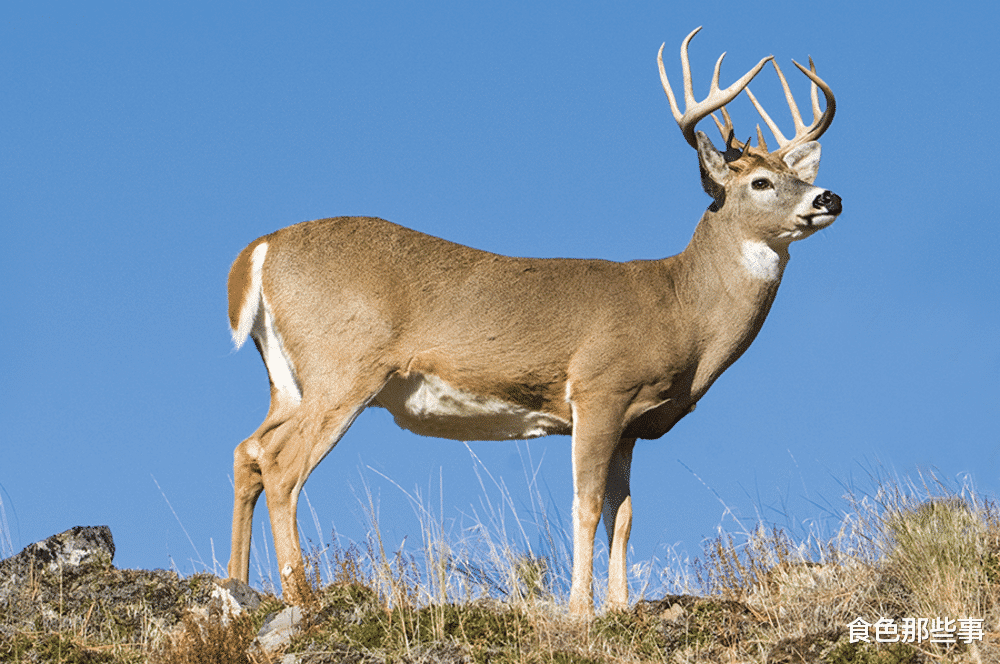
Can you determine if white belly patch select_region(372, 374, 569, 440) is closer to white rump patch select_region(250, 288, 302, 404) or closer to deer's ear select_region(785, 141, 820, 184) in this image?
white rump patch select_region(250, 288, 302, 404)

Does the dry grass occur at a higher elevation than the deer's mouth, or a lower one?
lower

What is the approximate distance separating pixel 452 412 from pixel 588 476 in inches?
44.2

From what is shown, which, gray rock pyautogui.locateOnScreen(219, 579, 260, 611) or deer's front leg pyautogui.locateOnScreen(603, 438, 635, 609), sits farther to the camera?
deer's front leg pyautogui.locateOnScreen(603, 438, 635, 609)

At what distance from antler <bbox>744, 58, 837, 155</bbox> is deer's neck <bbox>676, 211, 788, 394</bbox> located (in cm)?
93

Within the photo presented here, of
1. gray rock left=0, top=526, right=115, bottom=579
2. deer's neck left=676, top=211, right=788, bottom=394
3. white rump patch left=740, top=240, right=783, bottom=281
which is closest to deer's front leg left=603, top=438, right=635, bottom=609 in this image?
deer's neck left=676, top=211, right=788, bottom=394

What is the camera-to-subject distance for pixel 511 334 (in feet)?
28.0

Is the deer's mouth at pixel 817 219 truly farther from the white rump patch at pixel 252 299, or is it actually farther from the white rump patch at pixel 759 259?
the white rump patch at pixel 252 299

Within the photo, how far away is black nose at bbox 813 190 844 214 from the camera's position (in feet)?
28.2

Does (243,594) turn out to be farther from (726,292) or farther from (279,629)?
(726,292)

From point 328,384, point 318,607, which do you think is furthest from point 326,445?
point 318,607

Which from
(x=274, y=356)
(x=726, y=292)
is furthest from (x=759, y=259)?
(x=274, y=356)

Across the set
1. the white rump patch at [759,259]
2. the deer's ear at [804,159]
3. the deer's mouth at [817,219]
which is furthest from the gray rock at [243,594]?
the deer's ear at [804,159]

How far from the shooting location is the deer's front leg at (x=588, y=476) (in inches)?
316

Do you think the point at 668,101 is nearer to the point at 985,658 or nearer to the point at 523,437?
the point at 523,437
